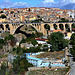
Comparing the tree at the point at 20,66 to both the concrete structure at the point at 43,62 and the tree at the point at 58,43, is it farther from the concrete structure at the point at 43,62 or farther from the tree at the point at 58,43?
the tree at the point at 58,43

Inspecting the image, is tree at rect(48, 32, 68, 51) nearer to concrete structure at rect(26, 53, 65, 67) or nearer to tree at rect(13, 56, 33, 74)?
concrete structure at rect(26, 53, 65, 67)

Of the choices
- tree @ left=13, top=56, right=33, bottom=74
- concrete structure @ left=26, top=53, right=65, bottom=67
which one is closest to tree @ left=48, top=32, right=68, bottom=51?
concrete structure @ left=26, top=53, right=65, bottom=67

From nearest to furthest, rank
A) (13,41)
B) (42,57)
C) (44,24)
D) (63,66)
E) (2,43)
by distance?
(63,66), (42,57), (2,43), (13,41), (44,24)

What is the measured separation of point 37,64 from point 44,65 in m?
0.50

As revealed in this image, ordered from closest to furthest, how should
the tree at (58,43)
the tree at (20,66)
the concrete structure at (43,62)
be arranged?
the tree at (20,66)
the concrete structure at (43,62)
the tree at (58,43)

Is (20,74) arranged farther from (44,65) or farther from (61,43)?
(61,43)

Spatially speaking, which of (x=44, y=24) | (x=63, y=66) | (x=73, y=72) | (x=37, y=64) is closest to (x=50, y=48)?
(x=37, y=64)

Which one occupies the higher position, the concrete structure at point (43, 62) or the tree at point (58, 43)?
the tree at point (58, 43)

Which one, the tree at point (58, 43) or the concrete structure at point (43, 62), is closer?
the concrete structure at point (43, 62)

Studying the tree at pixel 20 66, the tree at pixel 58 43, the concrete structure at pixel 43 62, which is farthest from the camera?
the tree at pixel 58 43

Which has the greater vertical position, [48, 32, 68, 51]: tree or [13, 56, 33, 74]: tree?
[48, 32, 68, 51]: tree

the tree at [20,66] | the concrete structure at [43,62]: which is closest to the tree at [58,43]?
the concrete structure at [43,62]

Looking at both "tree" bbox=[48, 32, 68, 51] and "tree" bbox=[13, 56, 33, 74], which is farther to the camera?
"tree" bbox=[48, 32, 68, 51]

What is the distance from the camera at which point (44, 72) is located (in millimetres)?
6355
